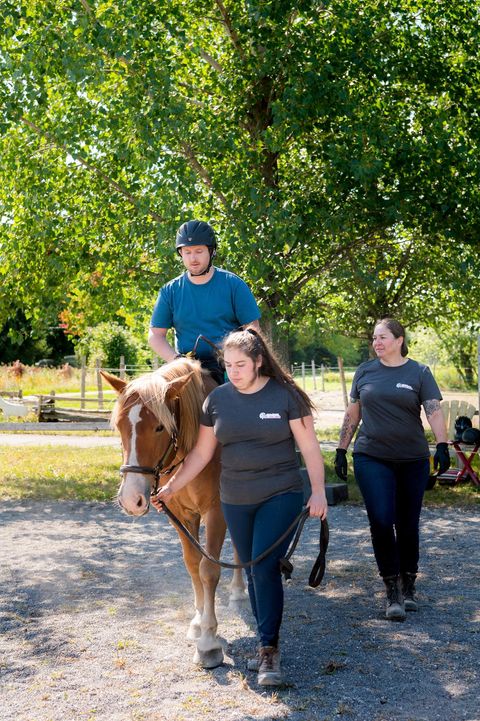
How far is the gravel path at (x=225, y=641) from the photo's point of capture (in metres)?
3.81

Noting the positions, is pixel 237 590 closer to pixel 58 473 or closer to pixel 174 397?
pixel 174 397

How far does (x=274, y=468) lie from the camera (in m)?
4.14

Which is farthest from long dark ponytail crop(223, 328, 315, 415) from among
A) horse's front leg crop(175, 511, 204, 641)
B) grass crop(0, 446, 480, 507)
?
grass crop(0, 446, 480, 507)

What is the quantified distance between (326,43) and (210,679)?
961 cm

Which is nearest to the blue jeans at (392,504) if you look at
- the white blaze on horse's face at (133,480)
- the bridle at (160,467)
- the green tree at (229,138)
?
the bridle at (160,467)

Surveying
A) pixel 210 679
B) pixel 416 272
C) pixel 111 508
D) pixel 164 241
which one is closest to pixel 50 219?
pixel 164 241

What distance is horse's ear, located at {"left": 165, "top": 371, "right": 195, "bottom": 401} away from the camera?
416 cm

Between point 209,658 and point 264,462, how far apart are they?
117 centimetres

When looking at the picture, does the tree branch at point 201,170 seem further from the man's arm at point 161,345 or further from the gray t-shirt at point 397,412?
the man's arm at point 161,345

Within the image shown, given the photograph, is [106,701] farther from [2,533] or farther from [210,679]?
[2,533]

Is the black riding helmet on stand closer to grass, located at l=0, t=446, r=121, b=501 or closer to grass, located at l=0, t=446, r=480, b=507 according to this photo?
grass, located at l=0, t=446, r=480, b=507

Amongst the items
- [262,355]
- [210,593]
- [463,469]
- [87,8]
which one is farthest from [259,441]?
[87,8]

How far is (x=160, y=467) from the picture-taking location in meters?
4.15

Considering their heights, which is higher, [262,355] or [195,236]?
[195,236]
